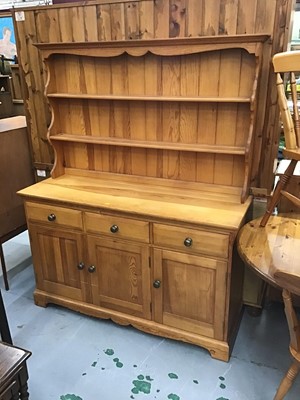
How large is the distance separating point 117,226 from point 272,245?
2.81 feet

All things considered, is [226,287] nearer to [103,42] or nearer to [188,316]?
[188,316]

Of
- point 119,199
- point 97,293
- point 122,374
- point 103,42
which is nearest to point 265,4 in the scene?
point 103,42

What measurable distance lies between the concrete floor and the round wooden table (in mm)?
760

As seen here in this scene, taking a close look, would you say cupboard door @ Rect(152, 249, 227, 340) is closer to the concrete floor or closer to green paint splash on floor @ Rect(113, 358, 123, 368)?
the concrete floor

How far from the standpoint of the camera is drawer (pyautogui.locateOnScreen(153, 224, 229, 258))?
1857 millimetres

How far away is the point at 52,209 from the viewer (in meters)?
2.25

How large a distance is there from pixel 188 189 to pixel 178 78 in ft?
2.18

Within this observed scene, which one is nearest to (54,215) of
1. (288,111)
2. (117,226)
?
(117,226)

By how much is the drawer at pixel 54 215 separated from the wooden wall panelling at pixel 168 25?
591 mm

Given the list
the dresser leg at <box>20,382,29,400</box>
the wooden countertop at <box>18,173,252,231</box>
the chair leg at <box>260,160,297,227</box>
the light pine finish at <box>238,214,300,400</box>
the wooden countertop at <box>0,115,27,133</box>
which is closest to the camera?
the dresser leg at <box>20,382,29,400</box>

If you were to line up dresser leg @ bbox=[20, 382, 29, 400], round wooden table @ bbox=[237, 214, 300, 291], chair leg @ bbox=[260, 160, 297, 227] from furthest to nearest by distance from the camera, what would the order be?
chair leg @ bbox=[260, 160, 297, 227], round wooden table @ bbox=[237, 214, 300, 291], dresser leg @ bbox=[20, 382, 29, 400]

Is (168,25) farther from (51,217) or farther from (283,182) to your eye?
(51,217)

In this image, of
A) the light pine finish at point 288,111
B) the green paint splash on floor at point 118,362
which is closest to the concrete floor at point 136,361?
the green paint splash on floor at point 118,362

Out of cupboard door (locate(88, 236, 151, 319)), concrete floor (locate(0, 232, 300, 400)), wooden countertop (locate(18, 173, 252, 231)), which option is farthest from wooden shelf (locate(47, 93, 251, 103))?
concrete floor (locate(0, 232, 300, 400))
